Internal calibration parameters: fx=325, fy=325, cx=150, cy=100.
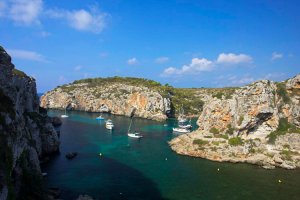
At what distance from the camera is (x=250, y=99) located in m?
95.2

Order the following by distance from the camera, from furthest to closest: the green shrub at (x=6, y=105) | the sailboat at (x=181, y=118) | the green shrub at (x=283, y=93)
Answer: the sailboat at (x=181, y=118), the green shrub at (x=283, y=93), the green shrub at (x=6, y=105)

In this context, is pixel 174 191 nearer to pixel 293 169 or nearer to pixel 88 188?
pixel 88 188

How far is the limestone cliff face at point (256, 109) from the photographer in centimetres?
9331

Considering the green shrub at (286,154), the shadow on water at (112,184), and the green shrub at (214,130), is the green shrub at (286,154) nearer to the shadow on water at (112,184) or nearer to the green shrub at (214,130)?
the green shrub at (214,130)

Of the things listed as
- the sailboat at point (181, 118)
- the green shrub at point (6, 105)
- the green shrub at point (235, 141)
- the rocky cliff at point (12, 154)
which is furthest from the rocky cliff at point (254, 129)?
the green shrub at point (6, 105)

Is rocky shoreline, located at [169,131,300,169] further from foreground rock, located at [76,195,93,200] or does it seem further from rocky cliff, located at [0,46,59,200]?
rocky cliff, located at [0,46,59,200]

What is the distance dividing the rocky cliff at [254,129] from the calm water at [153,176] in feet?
17.7

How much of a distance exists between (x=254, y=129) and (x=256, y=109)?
590 cm

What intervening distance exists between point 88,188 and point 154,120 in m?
115

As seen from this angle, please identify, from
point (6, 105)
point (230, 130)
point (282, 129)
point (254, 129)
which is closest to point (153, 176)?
point (230, 130)

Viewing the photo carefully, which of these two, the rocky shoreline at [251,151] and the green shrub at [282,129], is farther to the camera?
the green shrub at [282,129]

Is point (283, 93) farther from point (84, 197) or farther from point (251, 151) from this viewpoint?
point (84, 197)

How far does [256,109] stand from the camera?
93.4m

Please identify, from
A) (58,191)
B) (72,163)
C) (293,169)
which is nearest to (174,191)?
(58,191)
